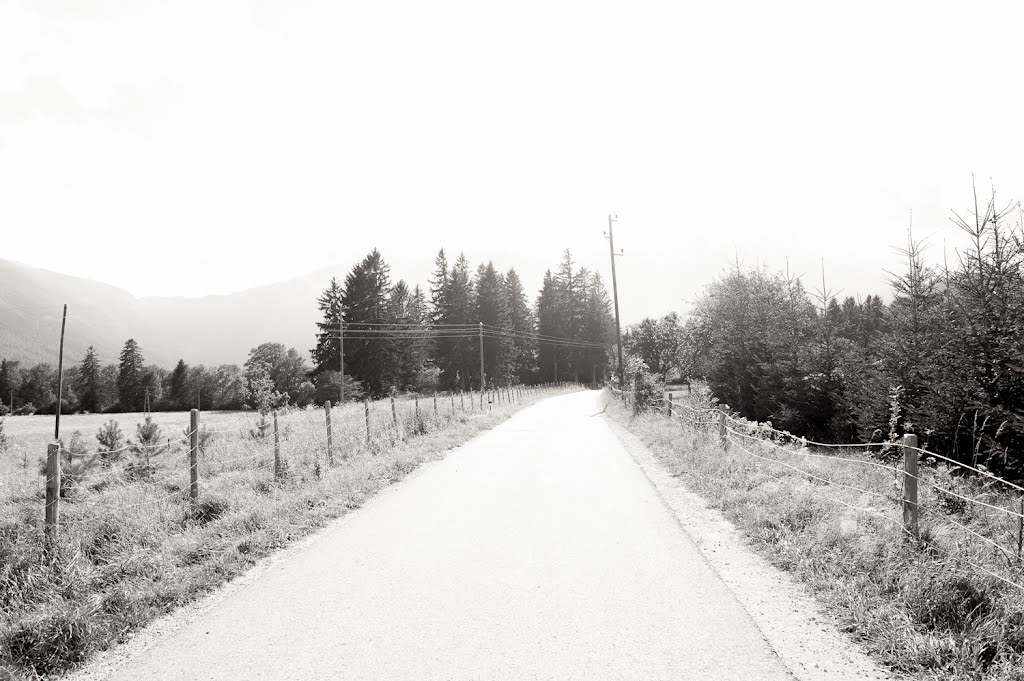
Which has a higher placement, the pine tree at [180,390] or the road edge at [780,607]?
the pine tree at [180,390]

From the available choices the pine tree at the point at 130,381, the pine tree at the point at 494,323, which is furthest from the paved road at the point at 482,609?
the pine tree at the point at 130,381

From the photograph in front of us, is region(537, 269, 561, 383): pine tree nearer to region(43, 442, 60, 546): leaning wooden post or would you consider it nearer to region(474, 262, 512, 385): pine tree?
region(474, 262, 512, 385): pine tree

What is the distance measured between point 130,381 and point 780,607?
11878 cm

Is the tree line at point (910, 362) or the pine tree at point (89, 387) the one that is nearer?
the tree line at point (910, 362)

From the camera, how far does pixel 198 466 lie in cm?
1045

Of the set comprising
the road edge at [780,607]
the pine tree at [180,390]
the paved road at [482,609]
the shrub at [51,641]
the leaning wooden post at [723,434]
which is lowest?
the road edge at [780,607]

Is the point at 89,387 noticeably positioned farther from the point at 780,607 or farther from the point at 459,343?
the point at 780,607

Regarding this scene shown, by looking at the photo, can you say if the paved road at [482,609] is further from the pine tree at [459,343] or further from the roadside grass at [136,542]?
the pine tree at [459,343]

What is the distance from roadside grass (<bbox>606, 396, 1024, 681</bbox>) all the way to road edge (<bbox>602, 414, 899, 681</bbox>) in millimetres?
119

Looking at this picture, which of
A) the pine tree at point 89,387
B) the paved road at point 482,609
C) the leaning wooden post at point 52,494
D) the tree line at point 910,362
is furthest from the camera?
the pine tree at point 89,387

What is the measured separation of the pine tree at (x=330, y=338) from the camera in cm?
5791

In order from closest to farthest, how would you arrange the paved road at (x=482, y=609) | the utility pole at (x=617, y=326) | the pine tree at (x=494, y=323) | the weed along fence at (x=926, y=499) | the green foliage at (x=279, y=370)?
the paved road at (x=482, y=609) < the weed along fence at (x=926, y=499) < the utility pole at (x=617, y=326) < the pine tree at (x=494, y=323) < the green foliage at (x=279, y=370)

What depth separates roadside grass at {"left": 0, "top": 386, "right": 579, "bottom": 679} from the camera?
4016 millimetres

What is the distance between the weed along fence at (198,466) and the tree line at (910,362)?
1060cm
